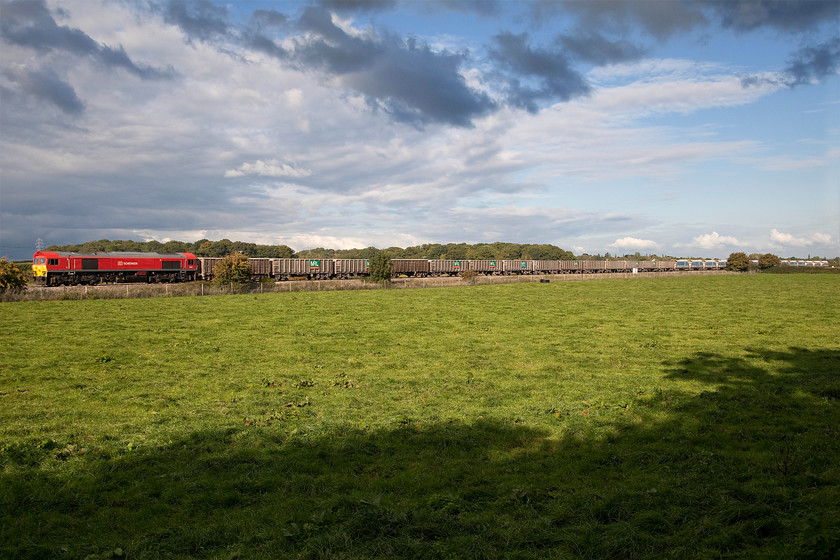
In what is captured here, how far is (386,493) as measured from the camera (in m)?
8.16

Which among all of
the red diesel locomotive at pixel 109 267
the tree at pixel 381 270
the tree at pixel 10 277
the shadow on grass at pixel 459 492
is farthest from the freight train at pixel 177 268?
the shadow on grass at pixel 459 492

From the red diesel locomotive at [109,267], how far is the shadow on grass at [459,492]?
61736mm

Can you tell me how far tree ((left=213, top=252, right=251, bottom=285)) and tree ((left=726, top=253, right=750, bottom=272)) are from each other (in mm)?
130269

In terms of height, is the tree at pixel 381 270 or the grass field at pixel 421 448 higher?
the tree at pixel 381 270

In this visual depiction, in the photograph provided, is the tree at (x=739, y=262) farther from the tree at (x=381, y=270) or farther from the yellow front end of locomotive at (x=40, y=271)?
the yellow front end of locomotive at (x=40, y=271)

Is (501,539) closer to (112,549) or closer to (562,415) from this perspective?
(112,549)

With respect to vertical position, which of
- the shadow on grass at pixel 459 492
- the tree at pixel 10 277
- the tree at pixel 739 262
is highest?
the tree at pixel 739 262

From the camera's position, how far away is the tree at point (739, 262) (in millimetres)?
131438

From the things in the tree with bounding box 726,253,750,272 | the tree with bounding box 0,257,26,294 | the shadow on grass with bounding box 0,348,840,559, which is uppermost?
the tree with bounding box 726,253,750,272

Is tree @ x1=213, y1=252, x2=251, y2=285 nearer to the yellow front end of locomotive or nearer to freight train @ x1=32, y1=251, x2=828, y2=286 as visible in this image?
freight train @ x1=32, y1=251, x2=828, y2=286

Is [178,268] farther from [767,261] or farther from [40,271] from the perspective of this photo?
[767,261]

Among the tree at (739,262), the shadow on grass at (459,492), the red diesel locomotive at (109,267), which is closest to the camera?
the shadow on grass at (459,492)

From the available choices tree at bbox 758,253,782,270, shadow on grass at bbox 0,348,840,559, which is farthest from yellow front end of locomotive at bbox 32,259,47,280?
tree at bbox 758,253,782,270

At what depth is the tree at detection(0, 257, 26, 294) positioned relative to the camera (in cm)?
4150
